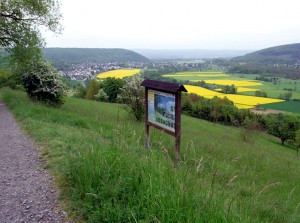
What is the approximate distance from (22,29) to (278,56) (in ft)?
620

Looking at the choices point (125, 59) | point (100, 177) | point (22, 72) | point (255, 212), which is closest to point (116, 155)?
point (100, 177)

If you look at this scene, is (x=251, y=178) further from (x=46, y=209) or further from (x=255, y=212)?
(x=46, y=209)

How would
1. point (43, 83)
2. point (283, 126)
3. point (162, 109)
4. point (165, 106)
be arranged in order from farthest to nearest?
1. point (283, 126)
2. point (43, 83)
3. point (162, 109)
4. point (165, 106)

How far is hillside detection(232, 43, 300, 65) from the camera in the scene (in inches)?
6368

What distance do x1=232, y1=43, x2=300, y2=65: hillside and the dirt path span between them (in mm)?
169229

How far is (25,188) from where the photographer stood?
16.1ft

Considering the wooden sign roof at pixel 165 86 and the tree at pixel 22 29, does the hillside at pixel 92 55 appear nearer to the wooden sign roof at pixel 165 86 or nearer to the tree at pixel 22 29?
the tree at pixel 22 29

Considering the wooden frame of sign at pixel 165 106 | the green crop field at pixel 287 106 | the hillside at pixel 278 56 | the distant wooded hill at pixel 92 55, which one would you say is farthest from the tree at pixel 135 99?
the hillside at pixel 278 56

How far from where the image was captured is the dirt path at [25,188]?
3973mm

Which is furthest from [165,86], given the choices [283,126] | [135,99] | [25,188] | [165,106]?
[283,126]

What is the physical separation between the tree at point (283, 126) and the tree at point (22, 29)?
136 ft

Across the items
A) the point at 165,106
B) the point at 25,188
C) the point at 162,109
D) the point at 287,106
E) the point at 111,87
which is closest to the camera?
the point at 25,188

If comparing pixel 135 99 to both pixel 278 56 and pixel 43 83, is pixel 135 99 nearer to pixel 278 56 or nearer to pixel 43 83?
pixel 43 83

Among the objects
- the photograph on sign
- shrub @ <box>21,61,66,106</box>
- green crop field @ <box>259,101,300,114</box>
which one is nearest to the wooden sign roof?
the photograph on sign
